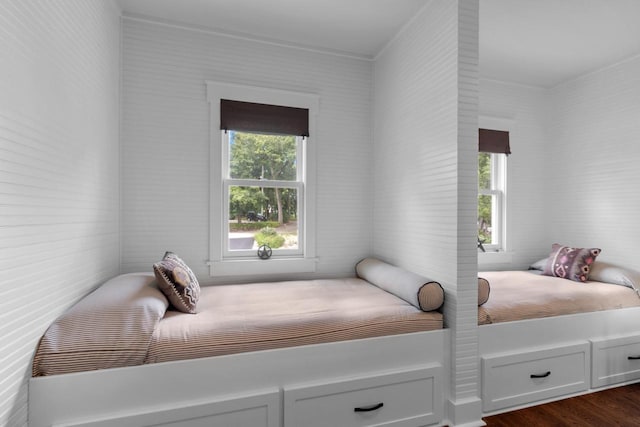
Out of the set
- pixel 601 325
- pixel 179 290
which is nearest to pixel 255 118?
pixel 179 290

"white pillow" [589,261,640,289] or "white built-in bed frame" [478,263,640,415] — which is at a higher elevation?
"white pillow" [589,261,640,289]

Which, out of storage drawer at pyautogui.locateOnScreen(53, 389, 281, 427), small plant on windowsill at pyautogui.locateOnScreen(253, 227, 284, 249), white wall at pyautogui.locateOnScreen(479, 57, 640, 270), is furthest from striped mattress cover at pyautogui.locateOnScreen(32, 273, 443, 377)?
white wall at pyautogui.locateOnScreen(479, 57, 640, 270)

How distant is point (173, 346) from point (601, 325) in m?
3.05

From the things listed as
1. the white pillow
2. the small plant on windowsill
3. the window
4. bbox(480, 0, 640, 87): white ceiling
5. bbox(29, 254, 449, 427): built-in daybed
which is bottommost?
bbox(29, 254, 449, 427): built-in daybed

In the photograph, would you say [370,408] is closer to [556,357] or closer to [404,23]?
[556,357]

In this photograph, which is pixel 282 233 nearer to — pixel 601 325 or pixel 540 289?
pixel 540 289

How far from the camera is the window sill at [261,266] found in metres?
2.85

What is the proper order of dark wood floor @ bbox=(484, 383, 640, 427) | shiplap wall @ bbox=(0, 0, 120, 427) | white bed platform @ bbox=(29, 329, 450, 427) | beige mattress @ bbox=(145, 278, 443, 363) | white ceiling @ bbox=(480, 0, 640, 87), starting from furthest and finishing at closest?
white ceiling @ bbox=(480, 0, 640, 87) → dark wood floor @ bbox=(484, 383, 640, 427) → beige mattress @ bbox=(145, 278, 443, 363) → white bed platform @ bbox=(29, 329, 450, 427) → shiplap wall @ bbox=(0, 0, 120, 427)

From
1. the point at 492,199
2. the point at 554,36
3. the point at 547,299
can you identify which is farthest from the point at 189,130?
the point at 492,199

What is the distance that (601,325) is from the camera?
98.7 inches

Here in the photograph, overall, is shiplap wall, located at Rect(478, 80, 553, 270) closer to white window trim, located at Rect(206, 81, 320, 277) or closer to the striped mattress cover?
white window trim, located at Rect(206, 81, 320, 277)

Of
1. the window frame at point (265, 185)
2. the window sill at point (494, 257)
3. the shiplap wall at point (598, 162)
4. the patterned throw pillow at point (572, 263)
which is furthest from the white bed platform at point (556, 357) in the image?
the window frame at point (265, 185)

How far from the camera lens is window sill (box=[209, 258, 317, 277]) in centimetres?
285

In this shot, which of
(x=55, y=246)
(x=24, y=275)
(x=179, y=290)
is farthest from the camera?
(x=179, y=290)
